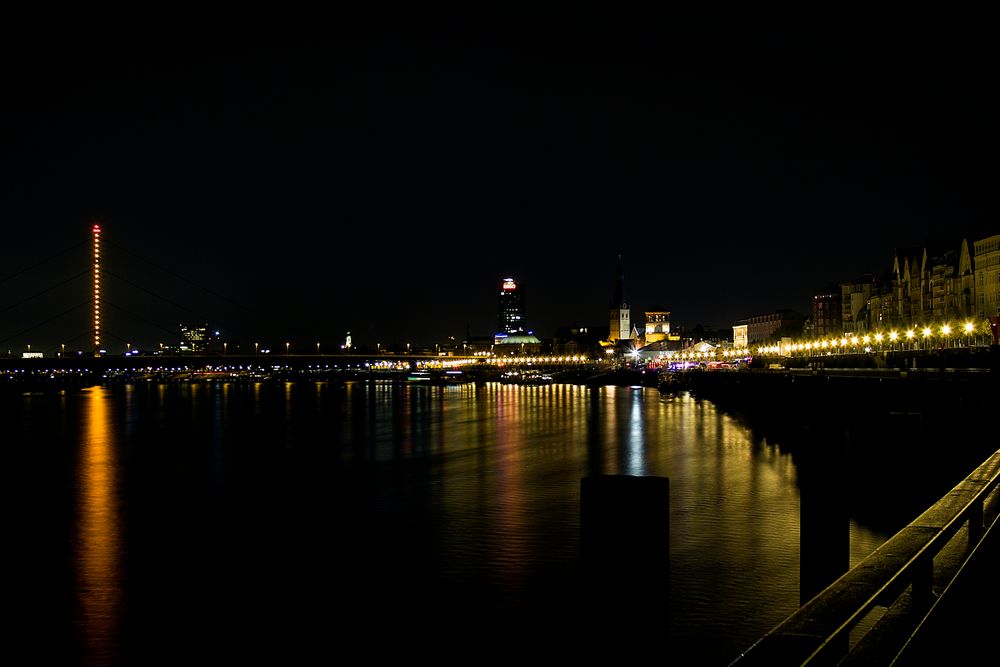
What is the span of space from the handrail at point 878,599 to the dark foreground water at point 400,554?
155 centimetres

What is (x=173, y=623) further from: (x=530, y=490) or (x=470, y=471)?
(x=470, y=471)

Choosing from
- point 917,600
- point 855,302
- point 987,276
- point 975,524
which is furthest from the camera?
point 855,302

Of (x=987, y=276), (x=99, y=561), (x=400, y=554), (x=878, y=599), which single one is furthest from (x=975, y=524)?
(x=987, y=276)

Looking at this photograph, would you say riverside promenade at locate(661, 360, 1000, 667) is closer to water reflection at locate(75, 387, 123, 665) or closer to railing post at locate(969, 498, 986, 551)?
railing post at locate(969, 498, 986, 551)

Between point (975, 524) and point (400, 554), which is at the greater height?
point (975, 524)

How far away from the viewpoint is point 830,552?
28.8 feet

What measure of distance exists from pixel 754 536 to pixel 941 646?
16687 mm

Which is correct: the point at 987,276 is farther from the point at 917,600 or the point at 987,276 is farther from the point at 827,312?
the point at 827,312

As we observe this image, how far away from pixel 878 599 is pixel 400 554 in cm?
1634

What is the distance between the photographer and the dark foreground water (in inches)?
522

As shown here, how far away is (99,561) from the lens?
19.8m

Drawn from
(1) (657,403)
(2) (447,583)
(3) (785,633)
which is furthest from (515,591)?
(1) (657,403)

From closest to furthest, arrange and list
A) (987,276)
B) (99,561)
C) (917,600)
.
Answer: (917,600), (99,561), (987,276)

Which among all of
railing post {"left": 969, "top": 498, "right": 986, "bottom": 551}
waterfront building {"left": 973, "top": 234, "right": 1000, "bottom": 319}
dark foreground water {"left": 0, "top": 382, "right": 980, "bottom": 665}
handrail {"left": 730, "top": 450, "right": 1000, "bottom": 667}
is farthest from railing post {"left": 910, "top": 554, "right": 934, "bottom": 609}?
waterfront building {"left": 973, "top": 234, "right": 1000, "bottom": 319}
